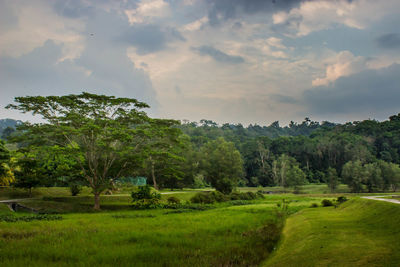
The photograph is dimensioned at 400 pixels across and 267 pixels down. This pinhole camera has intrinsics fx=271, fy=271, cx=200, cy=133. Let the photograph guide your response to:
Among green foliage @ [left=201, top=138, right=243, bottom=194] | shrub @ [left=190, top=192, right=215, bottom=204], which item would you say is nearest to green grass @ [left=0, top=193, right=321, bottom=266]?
shrub @ [left=190, top=192, right=215, bottom=204]

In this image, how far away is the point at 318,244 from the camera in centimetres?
800

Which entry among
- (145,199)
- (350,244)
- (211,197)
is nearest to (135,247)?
(350,244)

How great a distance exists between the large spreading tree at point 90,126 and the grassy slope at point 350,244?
59.3ft

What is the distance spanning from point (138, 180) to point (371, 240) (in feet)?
146

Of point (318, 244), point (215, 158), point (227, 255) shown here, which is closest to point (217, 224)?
point (227, 255)

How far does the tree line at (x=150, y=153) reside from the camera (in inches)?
954

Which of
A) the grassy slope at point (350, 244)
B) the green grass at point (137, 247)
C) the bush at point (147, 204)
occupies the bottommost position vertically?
the bush at point (147, 204)

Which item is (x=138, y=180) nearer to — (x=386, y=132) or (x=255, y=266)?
(x=255, y=266)

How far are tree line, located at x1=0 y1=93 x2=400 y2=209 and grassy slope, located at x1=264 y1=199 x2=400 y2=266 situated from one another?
18235 mm

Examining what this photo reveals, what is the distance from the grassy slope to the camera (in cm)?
625

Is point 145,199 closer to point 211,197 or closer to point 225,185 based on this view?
point 211,197

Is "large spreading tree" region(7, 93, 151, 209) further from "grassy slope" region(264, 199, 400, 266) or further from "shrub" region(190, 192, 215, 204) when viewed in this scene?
"grassy slope" region(264, 199, 400, 266)

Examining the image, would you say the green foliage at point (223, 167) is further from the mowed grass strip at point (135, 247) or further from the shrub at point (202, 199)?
the mowed grass strip at point (135, 247)

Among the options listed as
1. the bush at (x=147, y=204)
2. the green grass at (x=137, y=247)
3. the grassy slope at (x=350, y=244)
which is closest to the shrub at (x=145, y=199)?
the bush at (x=147, y=204)
